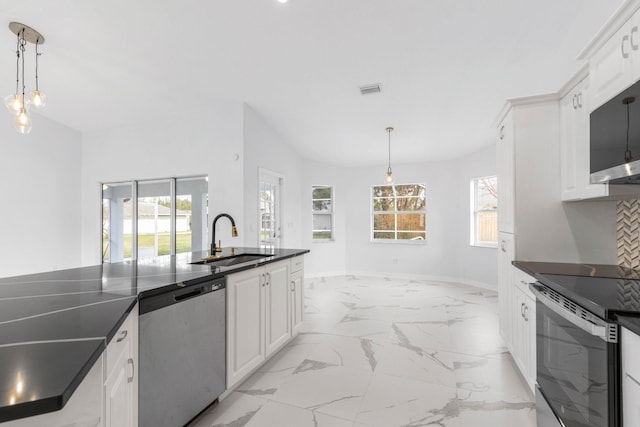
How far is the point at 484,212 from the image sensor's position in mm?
5645

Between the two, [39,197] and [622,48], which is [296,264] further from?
[39,197]

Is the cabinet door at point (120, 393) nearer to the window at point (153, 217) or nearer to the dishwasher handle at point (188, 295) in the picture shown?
the dishwasher handle at point (188, 295)

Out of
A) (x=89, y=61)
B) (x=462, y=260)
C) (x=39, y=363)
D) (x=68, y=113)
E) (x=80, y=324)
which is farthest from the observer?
(x=462, y=260)

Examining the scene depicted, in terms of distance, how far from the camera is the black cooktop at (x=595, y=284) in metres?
1.23

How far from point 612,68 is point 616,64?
0.03 metres

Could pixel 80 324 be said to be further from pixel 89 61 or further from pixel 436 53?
pixel 89 61

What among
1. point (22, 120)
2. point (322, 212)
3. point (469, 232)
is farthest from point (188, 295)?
point (469, 232)

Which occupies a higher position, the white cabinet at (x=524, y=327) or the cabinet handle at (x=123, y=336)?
the cabinet handle at (x=123, y=336)

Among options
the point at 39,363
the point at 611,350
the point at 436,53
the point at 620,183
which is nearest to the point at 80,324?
the point at 39,363

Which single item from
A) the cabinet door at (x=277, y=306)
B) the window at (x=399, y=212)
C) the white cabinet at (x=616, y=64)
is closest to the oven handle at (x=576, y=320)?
the white cabinet at (x=616, y=64)

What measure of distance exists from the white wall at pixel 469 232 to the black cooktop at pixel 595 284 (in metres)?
3.39

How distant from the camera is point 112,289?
1.54 metres

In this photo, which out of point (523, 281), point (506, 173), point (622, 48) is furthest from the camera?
point (506, 173)

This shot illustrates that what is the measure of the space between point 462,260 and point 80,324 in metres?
6.18
